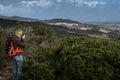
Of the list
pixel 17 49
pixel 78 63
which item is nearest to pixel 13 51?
pixel 17 49

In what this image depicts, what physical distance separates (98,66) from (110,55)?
55 cm

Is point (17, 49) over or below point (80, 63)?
over

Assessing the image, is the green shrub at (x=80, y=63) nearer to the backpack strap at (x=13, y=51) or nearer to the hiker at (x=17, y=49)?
the hiker at (x=17, y=49)

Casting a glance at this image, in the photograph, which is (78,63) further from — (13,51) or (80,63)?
(13,51)

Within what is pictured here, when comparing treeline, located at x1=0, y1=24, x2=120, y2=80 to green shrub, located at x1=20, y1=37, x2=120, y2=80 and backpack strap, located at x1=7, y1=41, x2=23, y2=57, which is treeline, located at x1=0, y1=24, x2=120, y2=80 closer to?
green shrub, located at x1=20, y1=37, x2=120, y2=80

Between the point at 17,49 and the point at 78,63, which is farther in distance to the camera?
the point at 17,49

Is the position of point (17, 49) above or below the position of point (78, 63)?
above

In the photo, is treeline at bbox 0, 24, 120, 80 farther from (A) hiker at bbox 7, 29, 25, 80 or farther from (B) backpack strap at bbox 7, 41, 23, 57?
(B) backpack strap at bbox 7, 41, 23, 57

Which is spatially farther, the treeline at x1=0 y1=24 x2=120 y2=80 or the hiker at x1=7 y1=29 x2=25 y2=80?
the hiker at x1=7 y1=29 x2=25 y2=80

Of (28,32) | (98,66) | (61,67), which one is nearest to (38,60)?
(61,67)

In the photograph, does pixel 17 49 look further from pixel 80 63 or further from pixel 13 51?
pixel 80 63

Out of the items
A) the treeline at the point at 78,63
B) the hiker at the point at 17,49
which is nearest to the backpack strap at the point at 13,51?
the hiker at the point at 17,49

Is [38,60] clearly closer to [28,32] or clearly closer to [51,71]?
[51,71]

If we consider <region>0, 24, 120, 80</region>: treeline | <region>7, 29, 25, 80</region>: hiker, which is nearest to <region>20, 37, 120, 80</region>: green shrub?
<region>0, 24, 120, 80</region>: treeline
